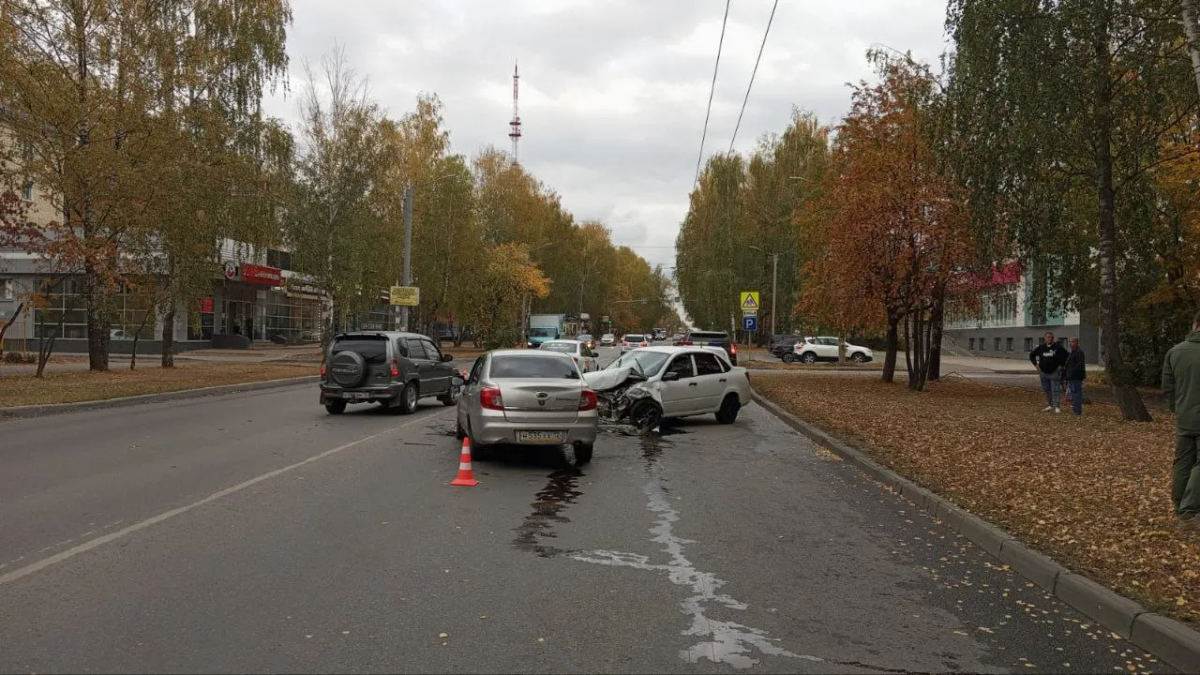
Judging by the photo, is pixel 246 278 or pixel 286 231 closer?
pixel 286 231

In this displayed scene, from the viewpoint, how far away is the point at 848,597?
5406mm

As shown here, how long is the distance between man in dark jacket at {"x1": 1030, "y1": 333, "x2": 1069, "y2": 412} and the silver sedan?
39.0 feet

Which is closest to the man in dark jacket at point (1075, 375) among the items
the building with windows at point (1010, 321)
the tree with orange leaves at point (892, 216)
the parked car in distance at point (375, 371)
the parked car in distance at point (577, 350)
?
the building with windows at point (1010, 321)

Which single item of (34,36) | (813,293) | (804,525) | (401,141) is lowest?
(804,525)

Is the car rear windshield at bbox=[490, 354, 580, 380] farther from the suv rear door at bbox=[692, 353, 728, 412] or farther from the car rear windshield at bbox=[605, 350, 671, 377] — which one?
the suv rear door at bbox=[692, 353, 728, 412]

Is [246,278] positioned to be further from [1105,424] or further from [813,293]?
[1105,424]

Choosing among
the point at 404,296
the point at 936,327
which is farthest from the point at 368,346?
the point at 404,296

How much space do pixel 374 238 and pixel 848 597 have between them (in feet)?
112

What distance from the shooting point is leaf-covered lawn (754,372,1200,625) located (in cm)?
593

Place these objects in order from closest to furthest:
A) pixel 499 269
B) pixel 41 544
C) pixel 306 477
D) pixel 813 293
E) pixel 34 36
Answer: pixel 41 544
pixel 306 477
pixel 34 36
pixel 813 293
pixel 499 269

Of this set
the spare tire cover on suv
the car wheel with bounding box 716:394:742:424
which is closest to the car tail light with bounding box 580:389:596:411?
the car wheel with bounding box 716:394:742:424

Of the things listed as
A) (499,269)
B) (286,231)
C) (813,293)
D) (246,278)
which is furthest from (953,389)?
(246,278)

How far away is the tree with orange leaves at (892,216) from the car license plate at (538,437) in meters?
15.1

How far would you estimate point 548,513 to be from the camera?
777cm
